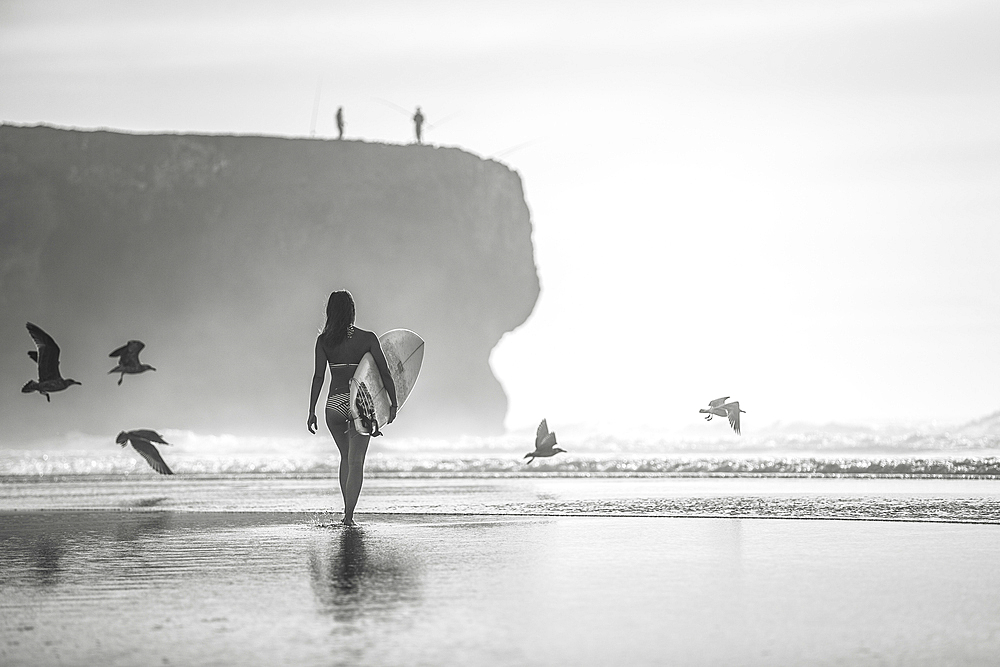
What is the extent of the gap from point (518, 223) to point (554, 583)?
61340 millimetres

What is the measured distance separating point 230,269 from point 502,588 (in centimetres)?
5810

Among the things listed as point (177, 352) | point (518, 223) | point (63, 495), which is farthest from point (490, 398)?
point (63, 495)

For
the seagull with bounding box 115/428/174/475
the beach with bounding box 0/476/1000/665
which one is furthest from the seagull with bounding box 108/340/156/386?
the beach with bounding box 0/476/1000/665

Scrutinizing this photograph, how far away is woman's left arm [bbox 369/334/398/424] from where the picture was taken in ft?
30.4

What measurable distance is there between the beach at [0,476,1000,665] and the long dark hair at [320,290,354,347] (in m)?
1.47

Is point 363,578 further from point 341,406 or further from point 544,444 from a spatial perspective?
point 544,444

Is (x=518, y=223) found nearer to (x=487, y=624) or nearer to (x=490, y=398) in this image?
(x=490, y=398)

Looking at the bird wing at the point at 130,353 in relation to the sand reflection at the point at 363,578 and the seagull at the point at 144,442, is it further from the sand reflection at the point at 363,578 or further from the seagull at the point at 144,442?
the sand reflection at the point at 363,578

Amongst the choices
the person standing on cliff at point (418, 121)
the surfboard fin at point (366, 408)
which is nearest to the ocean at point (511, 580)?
the surfboard fin at point (366, 408)

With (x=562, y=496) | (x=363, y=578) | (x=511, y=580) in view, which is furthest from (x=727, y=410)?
(x=363, y=578)

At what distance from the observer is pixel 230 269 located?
6175 cm

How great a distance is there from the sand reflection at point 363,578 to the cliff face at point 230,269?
5175 centimetres

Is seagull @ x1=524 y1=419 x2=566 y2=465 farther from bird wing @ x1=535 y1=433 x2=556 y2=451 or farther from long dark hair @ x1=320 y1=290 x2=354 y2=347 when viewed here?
long dark hair @ x1=320 y1=290 x2=354 y2=347

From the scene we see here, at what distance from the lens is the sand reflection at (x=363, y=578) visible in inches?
192
